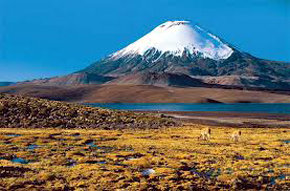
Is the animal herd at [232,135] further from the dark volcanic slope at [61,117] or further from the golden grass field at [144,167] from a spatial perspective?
the dark volcanic slope at [61,117]

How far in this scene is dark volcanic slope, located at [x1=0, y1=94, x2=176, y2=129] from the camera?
6969cm

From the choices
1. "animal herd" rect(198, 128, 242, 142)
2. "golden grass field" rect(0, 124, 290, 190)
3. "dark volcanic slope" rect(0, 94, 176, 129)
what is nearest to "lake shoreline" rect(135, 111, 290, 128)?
"dark volcanic slope" rect(0, 94, 176, 129)

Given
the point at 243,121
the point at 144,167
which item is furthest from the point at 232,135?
the point at 243,121

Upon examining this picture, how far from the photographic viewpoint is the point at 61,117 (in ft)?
244

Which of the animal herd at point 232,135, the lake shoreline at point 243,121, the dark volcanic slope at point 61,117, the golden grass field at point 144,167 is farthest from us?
the lake shoreline at point 243,121

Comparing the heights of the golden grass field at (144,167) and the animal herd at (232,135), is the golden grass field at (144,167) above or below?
below

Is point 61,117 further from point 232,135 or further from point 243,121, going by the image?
point 243,121

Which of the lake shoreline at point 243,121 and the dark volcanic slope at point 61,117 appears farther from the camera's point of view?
the lake shoreline at point 243,121

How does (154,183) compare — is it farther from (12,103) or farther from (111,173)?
(12,103)

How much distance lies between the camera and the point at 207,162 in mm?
30141

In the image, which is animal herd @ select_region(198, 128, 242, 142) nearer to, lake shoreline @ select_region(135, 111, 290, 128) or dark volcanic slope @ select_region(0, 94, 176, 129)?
dark volcanic slope @ select_region(0, 94, 176, 129)

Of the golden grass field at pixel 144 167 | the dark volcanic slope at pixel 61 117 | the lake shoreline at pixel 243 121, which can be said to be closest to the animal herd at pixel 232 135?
the golden grass field at pixel 144 167

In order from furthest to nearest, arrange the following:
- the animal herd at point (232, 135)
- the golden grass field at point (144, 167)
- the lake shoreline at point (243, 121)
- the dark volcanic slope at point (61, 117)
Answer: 1. the lake shoreline at point (243, 121)
2. the dark volcanic slope at point (61, 117)
3. the animal herd at point (232, 135)
4. the golden grass field at point (144, 167)

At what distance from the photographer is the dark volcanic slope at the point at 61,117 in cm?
6969
